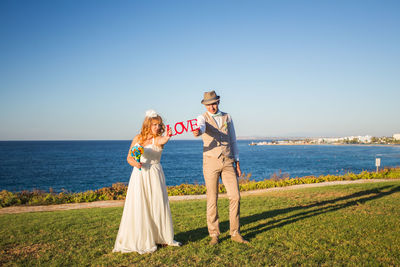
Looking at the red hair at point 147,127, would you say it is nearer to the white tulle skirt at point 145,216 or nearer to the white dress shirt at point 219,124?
the white tulle skirt at point 145,216

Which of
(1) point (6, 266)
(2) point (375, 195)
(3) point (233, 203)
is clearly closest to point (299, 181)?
(2) point (375, 195)

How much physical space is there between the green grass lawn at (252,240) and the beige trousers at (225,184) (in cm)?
32

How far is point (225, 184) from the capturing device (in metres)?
5.06

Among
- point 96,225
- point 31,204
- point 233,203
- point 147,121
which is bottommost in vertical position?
point 31,204

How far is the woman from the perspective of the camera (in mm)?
4547

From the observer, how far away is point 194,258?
4.19 metres

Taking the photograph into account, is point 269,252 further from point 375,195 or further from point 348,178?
point 348,178

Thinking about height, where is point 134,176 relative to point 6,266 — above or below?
above

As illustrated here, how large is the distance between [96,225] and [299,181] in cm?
1340

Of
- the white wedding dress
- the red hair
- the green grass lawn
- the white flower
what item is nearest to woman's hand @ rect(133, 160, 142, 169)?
the white wedding dress

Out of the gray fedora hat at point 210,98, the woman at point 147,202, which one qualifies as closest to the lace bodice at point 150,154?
the woman at point 147,202

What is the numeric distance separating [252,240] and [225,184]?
108cm

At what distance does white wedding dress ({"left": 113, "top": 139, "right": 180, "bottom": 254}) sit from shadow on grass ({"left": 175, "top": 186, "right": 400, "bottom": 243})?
63 cm

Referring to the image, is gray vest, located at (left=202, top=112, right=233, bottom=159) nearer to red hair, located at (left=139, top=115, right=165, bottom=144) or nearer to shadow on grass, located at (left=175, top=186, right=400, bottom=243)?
red hair, located at (left=139, top=115, right=165, bottom=144)
